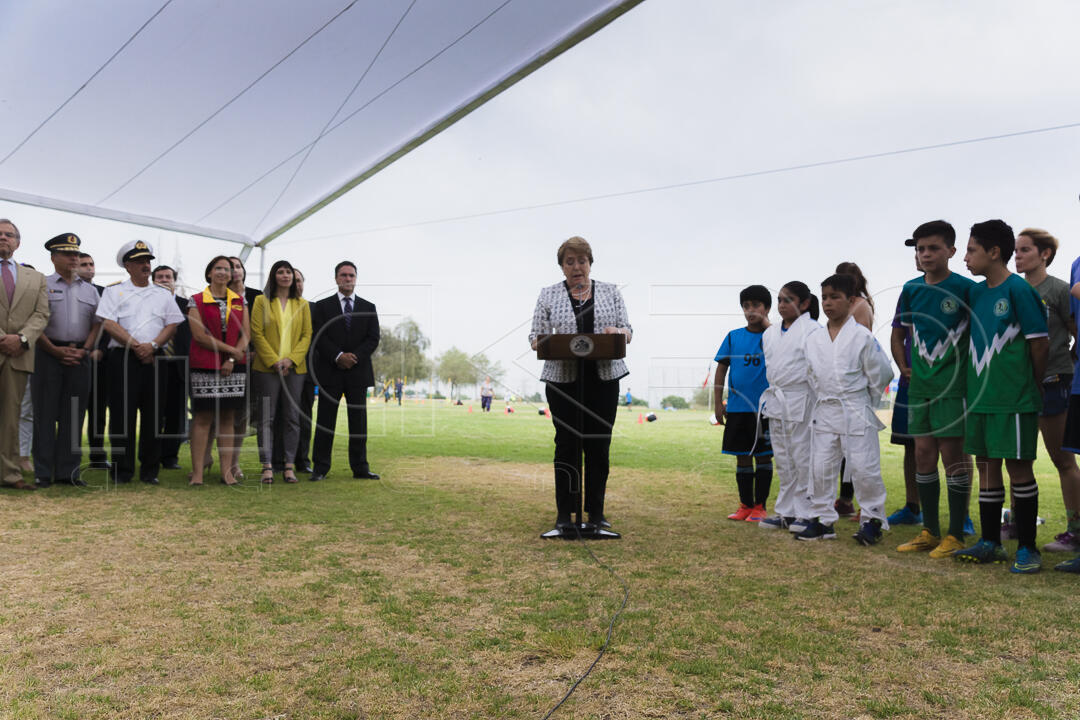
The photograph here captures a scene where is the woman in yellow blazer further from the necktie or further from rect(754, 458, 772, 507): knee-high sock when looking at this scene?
rect(754, 458, 772, 507): knee-high sock

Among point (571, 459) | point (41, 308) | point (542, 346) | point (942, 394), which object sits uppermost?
point (41, 308)

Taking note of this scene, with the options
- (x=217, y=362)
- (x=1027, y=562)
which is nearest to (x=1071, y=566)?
(x=1027, y=562)

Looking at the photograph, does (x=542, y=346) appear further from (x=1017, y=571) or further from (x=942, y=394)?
(x=1017, y=571)

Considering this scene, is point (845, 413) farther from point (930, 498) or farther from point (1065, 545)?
point (1065, 545)

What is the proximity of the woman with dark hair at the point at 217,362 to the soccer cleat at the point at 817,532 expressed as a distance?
4357 millimetres

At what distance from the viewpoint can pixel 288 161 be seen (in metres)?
9.13

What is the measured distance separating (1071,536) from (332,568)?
3.72 m

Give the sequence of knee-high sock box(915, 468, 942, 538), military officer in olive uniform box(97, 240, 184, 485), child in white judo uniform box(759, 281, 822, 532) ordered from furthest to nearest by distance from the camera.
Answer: military officer in olive uniform box(97, 240, 184, 485), child in white judo uniform box(759, 281, 822, 532), knee-high sock box(915, 468, 942, 538)

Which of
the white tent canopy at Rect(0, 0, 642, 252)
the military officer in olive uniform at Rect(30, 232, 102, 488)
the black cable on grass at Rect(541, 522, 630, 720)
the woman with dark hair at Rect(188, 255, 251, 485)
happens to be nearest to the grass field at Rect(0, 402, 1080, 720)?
the black cable on grass at Rect(541, 522, 630, 720)

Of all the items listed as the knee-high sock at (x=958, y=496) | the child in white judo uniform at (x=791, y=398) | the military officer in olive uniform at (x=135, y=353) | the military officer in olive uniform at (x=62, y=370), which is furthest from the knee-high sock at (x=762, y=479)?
the military officer in olive uniform at (x=62, y=370)

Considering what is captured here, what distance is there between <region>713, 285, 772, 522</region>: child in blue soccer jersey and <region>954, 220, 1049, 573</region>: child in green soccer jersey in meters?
1.34

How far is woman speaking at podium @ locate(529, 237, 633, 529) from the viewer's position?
386cm

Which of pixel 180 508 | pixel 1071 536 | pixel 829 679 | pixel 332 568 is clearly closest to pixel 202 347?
pixel 180 508

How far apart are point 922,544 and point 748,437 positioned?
48.1 inches
